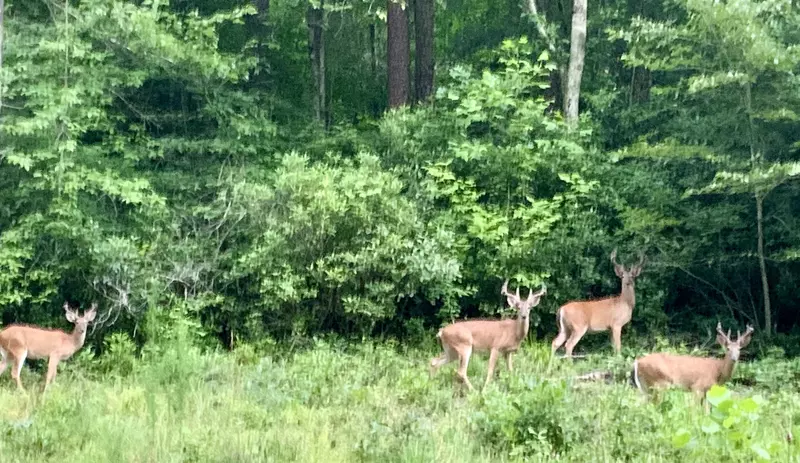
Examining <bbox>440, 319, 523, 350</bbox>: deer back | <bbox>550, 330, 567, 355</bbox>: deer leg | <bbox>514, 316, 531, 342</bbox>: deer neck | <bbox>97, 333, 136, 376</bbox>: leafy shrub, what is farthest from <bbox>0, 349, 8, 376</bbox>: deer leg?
<bbox>550, 330, 567, 355</bbox>: deer leg

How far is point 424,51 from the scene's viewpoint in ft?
53.9

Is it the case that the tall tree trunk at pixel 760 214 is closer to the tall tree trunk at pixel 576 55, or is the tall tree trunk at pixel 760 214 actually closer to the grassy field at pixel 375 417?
the grassy field at pixel 375 417

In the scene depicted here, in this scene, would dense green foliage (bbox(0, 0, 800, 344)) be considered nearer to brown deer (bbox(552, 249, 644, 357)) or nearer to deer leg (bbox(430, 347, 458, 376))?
brown deer (bbox(552, 249, 644, 357))

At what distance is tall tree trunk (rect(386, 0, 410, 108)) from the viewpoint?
15.6 meters

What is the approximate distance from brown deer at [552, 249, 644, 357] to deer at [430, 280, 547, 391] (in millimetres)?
1302

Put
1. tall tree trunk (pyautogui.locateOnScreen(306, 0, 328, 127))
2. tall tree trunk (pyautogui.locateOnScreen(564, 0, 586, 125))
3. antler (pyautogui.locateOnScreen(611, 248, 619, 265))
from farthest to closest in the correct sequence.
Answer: tall tree trunk (pyautogui.locateOnScreen(306, 0, 328, 127)) → tall tree trunk (pyautogui.locateOnScreen(564, 0, 586, 125)) → antler (pyautogui.locateOnScreen(611, 248, 619, 265))

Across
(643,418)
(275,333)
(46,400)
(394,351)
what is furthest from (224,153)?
(643,418)

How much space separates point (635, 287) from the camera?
40.1 feet

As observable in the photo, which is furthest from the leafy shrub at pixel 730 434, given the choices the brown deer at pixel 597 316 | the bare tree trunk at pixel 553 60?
the bare tree trunk at pixel 553 60

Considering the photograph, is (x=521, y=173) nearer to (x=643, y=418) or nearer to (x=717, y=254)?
(x=717, y=254)

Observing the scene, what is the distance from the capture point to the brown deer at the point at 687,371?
8242 mm

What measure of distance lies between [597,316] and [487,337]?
87.4 inches

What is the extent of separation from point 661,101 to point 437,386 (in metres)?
7.67

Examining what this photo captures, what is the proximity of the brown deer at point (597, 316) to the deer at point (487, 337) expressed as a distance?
51.2 inches
